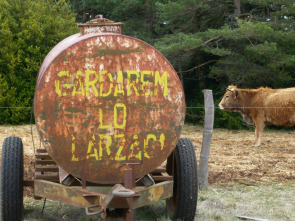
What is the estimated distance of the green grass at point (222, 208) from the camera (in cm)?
469

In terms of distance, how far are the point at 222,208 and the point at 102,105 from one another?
2.24m

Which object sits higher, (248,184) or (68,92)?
(68,92)

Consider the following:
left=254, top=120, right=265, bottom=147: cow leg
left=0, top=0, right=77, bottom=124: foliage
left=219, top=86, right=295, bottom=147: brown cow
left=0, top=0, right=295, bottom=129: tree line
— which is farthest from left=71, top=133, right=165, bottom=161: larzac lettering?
left=0, top=0, right=77, bottom=124: foliage

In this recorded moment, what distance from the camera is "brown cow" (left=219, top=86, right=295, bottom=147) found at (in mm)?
11180

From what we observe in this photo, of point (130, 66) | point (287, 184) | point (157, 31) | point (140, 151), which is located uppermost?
point (157, 31)

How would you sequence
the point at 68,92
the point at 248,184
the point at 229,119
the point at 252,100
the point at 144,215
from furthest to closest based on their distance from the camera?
the point at 229,119
the point at 252,100
the point at 248,184
the point at 144,215
the point at 68,92

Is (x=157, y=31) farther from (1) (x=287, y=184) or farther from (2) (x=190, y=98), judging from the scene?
(1) (x=287, y=184)

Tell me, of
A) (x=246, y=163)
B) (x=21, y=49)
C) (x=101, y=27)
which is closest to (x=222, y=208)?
(x=101, y=27)

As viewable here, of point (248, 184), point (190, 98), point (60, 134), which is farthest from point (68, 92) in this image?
point (190, 98)

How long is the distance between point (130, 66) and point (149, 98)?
29cm

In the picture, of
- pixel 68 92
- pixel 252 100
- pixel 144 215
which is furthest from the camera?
pixel 252 100

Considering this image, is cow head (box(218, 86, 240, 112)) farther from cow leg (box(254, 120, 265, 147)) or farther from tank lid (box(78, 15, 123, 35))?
tank lid (box(78, 15, 123, 35))

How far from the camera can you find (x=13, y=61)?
14273 millimetres

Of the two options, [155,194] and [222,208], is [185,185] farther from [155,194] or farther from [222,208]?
[222,208]
